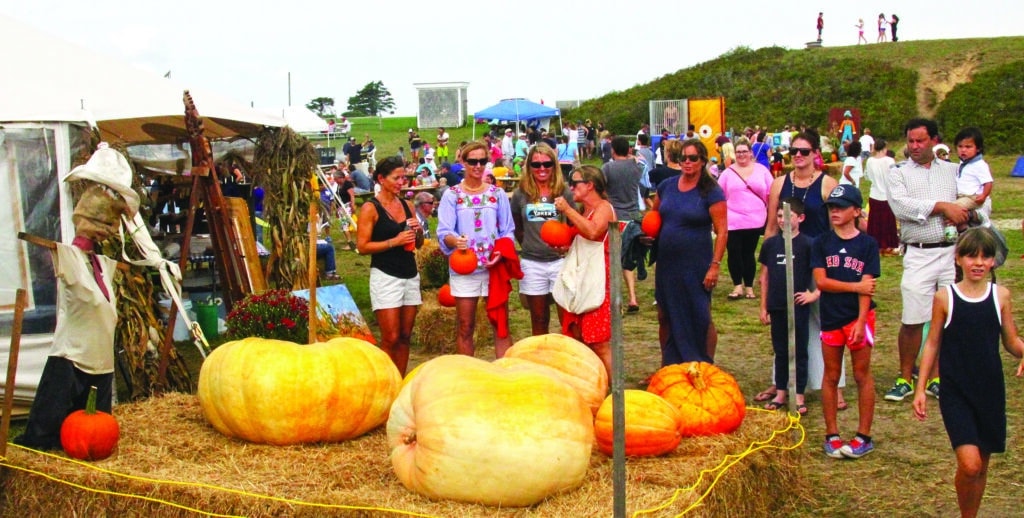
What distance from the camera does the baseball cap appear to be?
5984 mm

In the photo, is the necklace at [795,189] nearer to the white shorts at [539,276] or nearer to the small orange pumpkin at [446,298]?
the white shorts at [539,276]

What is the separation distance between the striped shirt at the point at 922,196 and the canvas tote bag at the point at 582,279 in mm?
2053

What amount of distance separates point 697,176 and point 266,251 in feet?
22.9

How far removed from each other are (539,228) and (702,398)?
228 cm

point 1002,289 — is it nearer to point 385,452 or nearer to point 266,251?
point 385,452

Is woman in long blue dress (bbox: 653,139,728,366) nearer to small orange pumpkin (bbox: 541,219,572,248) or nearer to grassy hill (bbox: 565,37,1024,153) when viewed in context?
small orange pumpkin (bbox: 541,219,572,248)

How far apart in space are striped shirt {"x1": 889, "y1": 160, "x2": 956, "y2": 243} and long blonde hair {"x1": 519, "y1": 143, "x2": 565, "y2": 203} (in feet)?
7.54


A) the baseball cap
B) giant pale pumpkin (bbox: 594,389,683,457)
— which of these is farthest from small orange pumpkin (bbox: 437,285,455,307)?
giant pale pumpkin (bbox: 594,389,683,457)

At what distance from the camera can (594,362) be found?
5660 mm

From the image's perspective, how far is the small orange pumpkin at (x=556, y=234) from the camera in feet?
22.7

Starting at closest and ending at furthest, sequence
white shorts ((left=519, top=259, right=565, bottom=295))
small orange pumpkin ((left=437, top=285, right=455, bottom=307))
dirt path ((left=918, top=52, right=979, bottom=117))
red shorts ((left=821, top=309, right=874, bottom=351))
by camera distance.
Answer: red shorts ((left=821, top=309, right=874, bottom=351)) < white shorts ((left=519, top=259, right=565, bottom=295)) < small orange pumpkin ((left=437, top=285, right=455, bottom=307)) < dirt path ((left=918, top=52, right=979, bottom=117))

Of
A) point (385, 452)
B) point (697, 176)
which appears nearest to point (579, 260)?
point (697, 176)

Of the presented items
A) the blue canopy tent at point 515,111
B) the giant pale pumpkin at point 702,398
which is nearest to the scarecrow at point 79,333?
the giant pale pumpkin at point 702,398

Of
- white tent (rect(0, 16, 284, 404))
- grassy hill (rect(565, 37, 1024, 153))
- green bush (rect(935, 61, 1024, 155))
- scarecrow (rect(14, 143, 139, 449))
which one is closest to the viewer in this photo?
scarecrow (rect(14, 143, 139, 449))
